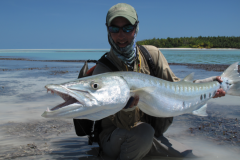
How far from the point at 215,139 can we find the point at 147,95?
202cm

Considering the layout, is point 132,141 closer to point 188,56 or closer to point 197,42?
point 188,56

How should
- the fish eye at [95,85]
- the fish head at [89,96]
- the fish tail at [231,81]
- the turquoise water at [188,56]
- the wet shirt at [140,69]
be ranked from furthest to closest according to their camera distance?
the turquoise water at [188,56] → the fish tail at [231,81] → the wet shirt at [140,69] → the fish eye at [95,85] → the fish head at [89,96]

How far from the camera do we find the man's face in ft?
9.83

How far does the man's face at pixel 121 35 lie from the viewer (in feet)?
9.83

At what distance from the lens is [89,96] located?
6.91 ft

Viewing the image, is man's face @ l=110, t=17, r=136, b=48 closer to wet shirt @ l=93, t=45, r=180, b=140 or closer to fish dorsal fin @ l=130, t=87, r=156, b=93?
wet shirt @ l=93, t=45, r=180, b=140

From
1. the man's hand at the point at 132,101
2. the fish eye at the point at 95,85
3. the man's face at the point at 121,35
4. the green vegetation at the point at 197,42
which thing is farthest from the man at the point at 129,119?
the green vegetation at the point at 197,42

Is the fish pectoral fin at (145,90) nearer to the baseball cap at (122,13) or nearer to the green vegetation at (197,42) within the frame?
the baseball cap at (122,13)

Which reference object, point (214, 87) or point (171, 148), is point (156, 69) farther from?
point (171, 148)

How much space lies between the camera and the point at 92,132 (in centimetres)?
330

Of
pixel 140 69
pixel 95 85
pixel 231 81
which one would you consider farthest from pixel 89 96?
pixel 231 81

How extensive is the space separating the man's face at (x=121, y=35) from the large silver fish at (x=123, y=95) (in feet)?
2.29

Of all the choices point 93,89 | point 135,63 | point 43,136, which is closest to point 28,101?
point 43,136

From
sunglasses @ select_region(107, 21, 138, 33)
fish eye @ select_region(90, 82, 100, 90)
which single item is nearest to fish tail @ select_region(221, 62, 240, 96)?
sunglasses @ select_region(107, 21, 138, 33)
